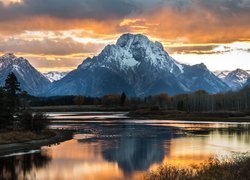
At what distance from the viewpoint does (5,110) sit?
86375 millimetres

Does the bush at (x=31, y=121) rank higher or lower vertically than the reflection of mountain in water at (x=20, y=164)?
higher

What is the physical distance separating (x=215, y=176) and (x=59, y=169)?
2210 cm

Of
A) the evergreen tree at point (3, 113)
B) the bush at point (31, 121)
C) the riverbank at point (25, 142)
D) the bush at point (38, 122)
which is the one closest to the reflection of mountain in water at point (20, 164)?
the riverbank at point (25, 142)

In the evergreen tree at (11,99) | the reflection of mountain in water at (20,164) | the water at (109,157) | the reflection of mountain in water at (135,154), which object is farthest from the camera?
the evergreen tree at (11,99)

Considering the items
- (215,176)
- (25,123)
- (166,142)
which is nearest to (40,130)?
(25,123)

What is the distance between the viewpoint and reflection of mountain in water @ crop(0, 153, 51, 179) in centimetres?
4966

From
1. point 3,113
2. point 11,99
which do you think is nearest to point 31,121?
point 3,113

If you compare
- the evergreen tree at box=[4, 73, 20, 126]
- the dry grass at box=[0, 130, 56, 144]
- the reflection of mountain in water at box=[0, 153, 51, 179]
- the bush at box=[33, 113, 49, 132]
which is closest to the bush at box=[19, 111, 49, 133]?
the bush at box=[33, 113, 49, 132]

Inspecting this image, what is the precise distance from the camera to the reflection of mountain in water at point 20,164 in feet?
163

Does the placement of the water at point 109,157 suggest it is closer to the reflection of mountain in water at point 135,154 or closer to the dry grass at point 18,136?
the reflection of mountain in water at point 135,154

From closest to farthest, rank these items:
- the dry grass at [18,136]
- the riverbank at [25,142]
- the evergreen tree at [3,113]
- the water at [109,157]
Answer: the water at [109,157] < the riverbank at [25,142] < the dry grass at [18,136] < the evergreen tree at [3,113]

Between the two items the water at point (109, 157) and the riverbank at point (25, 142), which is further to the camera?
the riverbank at point (25, 142)

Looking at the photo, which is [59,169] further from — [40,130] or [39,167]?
[40,130]

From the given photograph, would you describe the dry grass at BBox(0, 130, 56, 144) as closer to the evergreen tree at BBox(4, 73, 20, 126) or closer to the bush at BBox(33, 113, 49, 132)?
the bush at BBox(33, 113, 49, 132)
